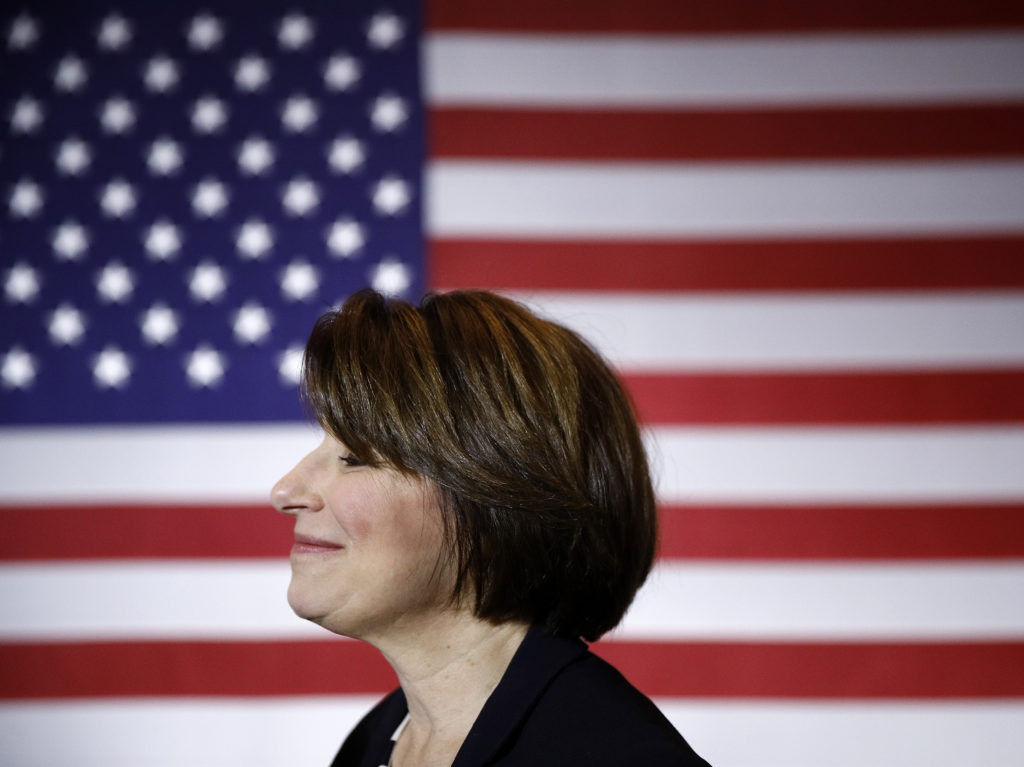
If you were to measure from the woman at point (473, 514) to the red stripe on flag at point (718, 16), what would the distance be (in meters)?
1.35

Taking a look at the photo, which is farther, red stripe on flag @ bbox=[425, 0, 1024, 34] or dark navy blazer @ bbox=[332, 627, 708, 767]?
red stripe on flag @ bbox=[425, 0, 1024, 34]

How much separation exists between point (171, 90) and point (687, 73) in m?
1.29

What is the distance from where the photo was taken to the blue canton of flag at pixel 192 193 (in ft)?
7.16

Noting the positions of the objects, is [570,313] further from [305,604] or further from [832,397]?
[305,604]

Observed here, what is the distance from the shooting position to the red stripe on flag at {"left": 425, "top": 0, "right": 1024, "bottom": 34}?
2213 mm

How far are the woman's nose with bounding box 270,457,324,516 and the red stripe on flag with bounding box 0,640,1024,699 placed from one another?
3.83ft

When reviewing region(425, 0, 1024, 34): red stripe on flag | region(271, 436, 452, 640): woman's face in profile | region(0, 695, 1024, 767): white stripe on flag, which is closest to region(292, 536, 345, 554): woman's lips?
region(271, 436, 452, 640): woman's face in profile

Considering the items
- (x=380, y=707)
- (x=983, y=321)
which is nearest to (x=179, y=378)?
(x=380, y=707)

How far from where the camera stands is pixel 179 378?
2.18 metres

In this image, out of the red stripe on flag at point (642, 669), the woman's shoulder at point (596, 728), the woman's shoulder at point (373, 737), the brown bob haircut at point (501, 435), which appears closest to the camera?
the woman's shoulder at point (596, 728)

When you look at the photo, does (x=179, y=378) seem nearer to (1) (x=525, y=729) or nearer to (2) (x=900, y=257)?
(1) (x=525, y=729)

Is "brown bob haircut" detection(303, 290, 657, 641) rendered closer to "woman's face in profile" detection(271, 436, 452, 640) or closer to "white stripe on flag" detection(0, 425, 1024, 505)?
"woman's face in profile" detection(271, 436, 452, 640)

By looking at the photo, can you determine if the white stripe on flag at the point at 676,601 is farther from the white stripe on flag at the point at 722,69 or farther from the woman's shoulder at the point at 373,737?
the white stripe on flag at the point at 722,69

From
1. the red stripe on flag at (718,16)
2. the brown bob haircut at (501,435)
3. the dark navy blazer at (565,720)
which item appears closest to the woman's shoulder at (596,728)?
the dark navy blazer at (565,720)
